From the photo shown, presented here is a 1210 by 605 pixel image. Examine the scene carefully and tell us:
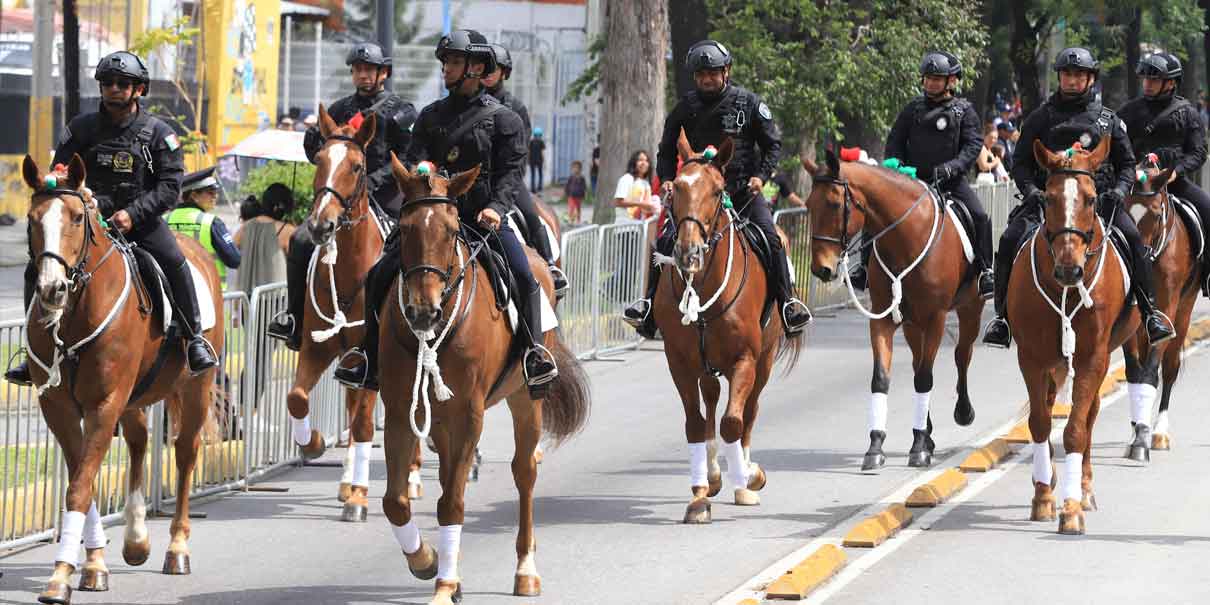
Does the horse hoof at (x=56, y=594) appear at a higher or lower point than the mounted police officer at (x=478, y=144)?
lower

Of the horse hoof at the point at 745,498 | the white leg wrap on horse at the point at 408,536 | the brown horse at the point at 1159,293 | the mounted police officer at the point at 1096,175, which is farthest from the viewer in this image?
the brown horse at the point at 1159,293

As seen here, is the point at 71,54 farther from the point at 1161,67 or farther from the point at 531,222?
the point at 1161,67

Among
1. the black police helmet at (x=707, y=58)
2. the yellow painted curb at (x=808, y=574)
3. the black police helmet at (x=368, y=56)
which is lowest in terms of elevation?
the yellow painted curb at (x=808, y=574)

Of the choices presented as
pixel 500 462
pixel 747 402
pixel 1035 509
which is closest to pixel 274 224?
pixel 500 462

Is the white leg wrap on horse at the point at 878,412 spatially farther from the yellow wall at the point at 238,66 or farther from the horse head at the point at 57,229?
the yellow wall at the point at 238,66

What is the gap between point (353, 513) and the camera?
12688mm

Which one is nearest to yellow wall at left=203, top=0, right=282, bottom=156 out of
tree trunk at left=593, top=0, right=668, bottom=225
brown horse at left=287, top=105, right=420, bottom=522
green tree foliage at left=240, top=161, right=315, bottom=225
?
green tree foliage at left=240, top=161, right=315, bottom=225

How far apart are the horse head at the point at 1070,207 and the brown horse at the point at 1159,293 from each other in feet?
8.85

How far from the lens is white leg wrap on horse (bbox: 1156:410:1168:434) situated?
15664mm

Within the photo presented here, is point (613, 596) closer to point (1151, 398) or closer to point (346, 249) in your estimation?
point (346, 249)

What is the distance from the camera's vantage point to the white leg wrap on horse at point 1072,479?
39.6 ft

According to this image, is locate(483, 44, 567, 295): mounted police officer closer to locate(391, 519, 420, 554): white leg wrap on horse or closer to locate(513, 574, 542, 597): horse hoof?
locate(513, 574, 542, 597): horse hoof

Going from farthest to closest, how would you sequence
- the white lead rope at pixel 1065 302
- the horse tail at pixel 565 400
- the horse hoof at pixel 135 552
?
1. the white lead rope at pixel 1065 302
2. the horse tail at pixel 565 400
3. the horse hoof at pixel 135 552

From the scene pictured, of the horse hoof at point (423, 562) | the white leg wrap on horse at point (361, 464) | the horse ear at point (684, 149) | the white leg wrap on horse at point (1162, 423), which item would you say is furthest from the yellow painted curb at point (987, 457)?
the horse hoof at point (423, 562)
